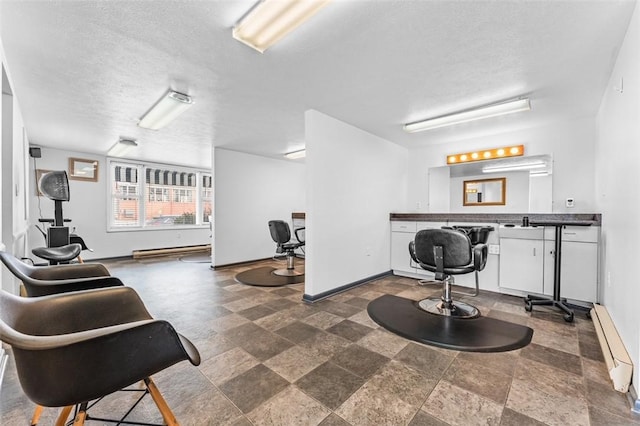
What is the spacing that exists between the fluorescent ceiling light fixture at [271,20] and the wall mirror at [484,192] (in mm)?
4079

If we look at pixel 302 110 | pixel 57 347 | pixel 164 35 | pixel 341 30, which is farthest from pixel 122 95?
pixel 57 347

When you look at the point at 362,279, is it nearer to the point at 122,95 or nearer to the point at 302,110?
A: the point at 302,110

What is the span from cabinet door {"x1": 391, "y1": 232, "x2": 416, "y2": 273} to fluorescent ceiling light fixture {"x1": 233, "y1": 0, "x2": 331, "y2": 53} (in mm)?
3652

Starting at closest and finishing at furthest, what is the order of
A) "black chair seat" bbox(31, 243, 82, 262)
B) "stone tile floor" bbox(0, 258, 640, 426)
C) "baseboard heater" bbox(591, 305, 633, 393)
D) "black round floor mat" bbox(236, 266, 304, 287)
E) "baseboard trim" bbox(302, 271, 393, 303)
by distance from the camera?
"stone tile floor" bbox(0, 258, 640, 426), "baseboard heater" bbox(591, 305, 633, 393), "black chair seat" bbox(31, 243, 82, 262), "baseboard trim" bbox(302, 271, 393, 303), "black round floor mat" bbox(236, 266, 304, 287)

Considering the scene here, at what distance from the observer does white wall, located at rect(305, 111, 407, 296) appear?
3459mm

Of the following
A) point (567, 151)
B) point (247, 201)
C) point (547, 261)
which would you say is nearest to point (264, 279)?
point (247, 201)

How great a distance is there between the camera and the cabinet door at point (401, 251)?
4.60 metres

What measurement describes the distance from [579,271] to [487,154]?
6.81 ft

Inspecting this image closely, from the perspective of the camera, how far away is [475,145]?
4.56 metres

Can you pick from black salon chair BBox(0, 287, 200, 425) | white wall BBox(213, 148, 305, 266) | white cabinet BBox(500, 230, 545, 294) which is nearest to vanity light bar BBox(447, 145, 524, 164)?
white cabinet BBox(500, 230, 545, 294)

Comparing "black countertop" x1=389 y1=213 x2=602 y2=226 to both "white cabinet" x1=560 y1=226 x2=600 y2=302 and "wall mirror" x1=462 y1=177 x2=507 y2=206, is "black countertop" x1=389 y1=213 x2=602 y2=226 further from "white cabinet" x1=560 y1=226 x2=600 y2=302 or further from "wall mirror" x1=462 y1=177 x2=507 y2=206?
"wall mirror" x1=462 y1=177 x2=507 y2=206

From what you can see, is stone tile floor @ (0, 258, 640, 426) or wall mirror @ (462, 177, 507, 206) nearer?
stone tile floor @ (0, 258, 640, 426)

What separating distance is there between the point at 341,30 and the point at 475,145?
3627 mm

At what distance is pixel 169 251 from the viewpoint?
698cm
